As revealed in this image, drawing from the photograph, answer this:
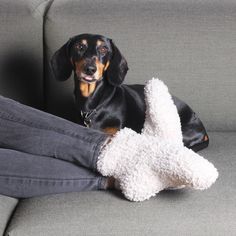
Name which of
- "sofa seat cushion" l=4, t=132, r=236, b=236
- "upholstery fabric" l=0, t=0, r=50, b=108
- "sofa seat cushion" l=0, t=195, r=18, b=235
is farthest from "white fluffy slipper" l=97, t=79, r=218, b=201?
"upholstery fabric" l=0, t=0, r=50, b=108

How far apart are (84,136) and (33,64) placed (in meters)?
0.79

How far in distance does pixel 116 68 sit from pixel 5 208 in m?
0.74

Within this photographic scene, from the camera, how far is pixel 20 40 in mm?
2252

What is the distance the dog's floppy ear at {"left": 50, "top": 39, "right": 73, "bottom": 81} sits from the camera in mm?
2053

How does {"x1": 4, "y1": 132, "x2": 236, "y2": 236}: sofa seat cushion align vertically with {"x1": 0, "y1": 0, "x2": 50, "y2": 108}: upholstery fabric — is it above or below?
below

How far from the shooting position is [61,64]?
206 cm

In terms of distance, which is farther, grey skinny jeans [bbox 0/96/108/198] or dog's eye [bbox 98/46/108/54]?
dog's eye [bbox 98/46/108/54]

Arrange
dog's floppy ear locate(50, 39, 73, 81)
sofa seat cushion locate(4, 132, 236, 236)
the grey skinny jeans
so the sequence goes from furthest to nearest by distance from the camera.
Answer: dog's floppy ear locate(50, 39, 73, 81) < the grey skinny jeans < sofa seat cushion locate(4, 132, 236, 236)

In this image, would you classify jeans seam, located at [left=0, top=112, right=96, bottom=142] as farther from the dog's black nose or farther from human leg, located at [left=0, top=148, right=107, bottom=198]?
the dog's black nose

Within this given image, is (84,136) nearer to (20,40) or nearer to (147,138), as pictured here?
(147,138)

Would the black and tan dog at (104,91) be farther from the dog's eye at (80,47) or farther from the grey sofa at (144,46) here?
the grey sofa at (144,46)

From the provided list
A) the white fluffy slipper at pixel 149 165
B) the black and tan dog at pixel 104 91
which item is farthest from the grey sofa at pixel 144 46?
the white fluffy slipper at pixel 149 165

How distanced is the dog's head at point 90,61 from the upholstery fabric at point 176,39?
0.17m

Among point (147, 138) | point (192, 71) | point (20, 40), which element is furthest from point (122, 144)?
point (20, 40)
